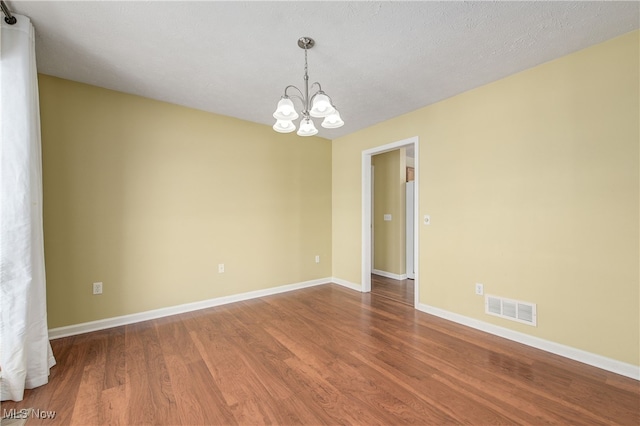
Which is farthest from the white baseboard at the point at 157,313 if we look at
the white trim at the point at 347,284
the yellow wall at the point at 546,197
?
the yellow wall at the point at 546,197

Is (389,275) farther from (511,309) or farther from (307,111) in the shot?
(307,111)

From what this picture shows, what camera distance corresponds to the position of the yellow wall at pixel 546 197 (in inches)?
81.7

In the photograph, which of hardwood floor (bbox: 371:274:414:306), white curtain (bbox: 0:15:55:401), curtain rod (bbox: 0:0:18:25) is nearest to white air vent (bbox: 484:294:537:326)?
hardwood floor (bbox: 371:274:414:306)

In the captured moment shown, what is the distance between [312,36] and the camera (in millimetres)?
2053

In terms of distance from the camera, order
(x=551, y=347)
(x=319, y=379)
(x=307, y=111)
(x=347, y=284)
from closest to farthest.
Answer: (x=319, y=379)
(x=307, y=111)
(x=551, y=347)
(x=347, y=284)

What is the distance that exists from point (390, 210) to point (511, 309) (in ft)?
9.44

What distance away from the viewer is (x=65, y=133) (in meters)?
2.72

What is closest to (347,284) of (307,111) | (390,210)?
(390,210)

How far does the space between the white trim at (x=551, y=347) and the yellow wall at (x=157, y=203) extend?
7.91 feet

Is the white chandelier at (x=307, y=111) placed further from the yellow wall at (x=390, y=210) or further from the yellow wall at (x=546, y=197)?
the yellow wall at (x=390, y=210)

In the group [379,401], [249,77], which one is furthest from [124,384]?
[249,77]

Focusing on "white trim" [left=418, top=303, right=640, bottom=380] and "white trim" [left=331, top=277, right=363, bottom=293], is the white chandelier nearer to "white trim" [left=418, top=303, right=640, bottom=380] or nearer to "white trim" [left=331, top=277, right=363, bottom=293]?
"white trim" [left=418, top=303, right=640, bottom=380]

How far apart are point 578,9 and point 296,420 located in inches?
127

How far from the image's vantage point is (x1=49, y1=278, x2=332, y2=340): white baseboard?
8.87ft
